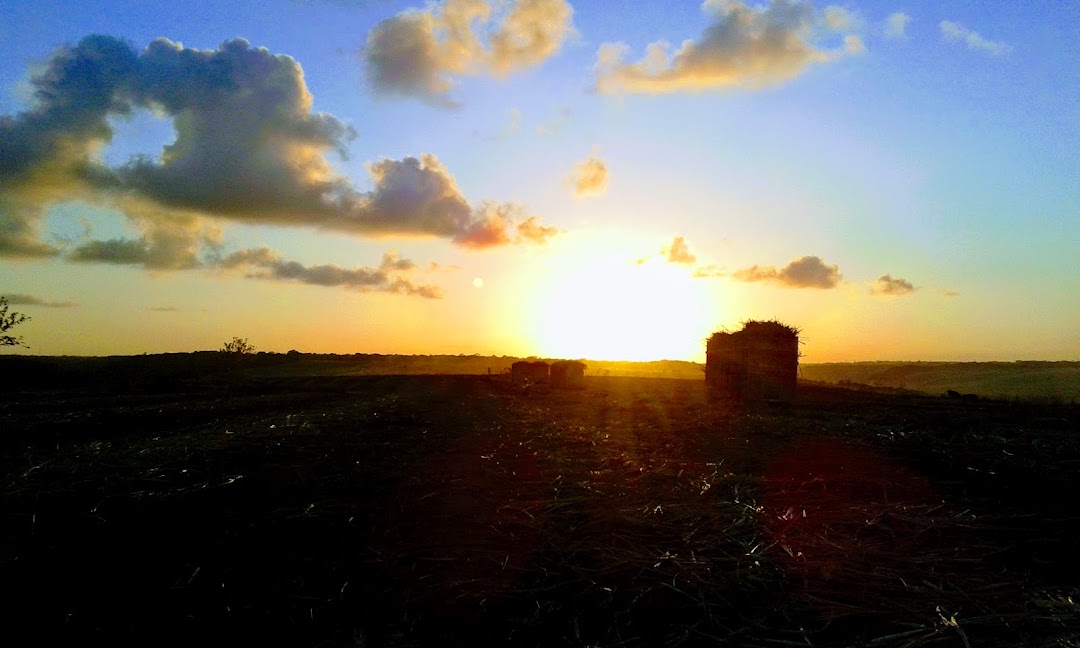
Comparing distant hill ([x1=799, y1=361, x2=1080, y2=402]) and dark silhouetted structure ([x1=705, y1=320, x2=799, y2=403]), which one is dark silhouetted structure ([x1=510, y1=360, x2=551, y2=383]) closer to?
dark silhouetted structure ([x1=705, y1=320, x2=799, y2=403])

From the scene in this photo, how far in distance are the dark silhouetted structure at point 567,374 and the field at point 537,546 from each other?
29076mm

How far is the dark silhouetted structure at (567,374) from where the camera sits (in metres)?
38.7

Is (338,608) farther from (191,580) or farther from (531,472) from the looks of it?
(531,472)

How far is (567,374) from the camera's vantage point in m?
40.8

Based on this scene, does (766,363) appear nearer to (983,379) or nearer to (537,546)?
(537,546)

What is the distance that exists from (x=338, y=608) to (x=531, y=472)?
14.2 feet

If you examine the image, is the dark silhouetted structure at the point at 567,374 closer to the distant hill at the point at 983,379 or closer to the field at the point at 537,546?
the distant hill at the point at 983,379

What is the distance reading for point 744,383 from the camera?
1006 inches

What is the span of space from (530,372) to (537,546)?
3783 centimetres

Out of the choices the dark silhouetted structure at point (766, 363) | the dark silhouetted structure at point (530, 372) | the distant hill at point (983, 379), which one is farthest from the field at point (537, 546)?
the distant hill at point (983, 379)

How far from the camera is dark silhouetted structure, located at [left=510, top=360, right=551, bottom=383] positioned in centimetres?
4107

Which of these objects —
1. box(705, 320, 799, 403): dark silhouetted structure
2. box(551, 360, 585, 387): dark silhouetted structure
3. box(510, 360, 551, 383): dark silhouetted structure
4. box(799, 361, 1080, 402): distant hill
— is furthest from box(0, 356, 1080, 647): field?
box(799, 361, 1080, 402): distant hill

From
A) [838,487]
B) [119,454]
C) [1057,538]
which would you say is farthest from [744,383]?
[119,454]

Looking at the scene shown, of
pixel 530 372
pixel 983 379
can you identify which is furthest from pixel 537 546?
pixel 983 379
